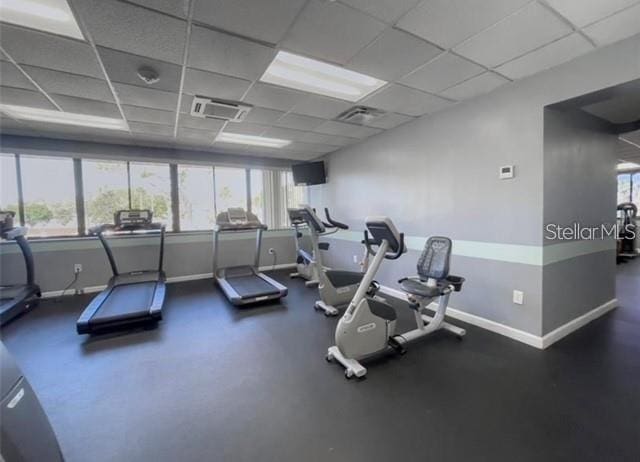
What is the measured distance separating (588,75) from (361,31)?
1948 millimetres

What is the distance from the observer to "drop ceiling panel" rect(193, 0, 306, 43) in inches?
68.2

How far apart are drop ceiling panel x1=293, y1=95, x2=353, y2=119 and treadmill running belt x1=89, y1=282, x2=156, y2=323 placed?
123 inches

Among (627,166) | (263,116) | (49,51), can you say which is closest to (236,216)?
(263,116)

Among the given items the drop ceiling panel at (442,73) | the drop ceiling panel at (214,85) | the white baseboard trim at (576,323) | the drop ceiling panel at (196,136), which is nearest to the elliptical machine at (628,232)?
the white baseboard trim at (576,323)

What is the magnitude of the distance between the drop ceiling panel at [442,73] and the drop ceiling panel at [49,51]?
278 centimetres

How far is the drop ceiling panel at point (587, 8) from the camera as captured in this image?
1750 millimetres

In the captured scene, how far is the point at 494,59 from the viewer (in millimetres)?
2396

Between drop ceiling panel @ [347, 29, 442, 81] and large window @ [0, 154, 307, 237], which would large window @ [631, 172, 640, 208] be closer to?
drop ceiling panel @ [347, 29, 442, 81]

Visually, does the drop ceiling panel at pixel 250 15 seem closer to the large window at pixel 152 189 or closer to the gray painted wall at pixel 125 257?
the large window at pixel 152 189

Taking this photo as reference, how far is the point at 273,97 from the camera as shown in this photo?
313cm

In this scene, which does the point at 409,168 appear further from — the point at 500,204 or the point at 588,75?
the point at 588,75

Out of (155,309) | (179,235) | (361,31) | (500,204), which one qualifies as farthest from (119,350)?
(500,204)

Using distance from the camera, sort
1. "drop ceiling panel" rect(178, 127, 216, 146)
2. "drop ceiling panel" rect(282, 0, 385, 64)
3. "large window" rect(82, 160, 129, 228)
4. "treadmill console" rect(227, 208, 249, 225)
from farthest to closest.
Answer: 1. "treadmill console" rect(227, 208, 249, 225)
2. "large window" rect(82, 160, 129, 228)
3. "drop ceiling panel" rect(178, 127, 216, 146)
4. "drop ceiling panel" rect(282, 0, 385, 64)

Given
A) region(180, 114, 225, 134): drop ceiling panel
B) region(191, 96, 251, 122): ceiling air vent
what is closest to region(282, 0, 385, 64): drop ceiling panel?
region(191, 96, 251, 122): ceiling air vent
